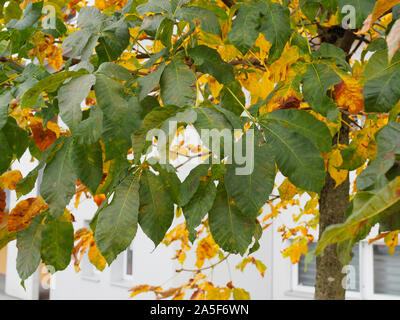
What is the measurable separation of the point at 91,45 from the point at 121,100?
0.18 m

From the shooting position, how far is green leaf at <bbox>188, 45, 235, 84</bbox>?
2.19 feet

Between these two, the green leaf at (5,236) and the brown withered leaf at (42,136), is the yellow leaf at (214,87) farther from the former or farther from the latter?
the green leaf at (5,236)

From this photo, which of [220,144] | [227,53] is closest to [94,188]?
[220,144]

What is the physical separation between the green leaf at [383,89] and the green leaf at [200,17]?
0.75 ft

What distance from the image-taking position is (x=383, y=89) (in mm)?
508

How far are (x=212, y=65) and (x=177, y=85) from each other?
0.38 feet

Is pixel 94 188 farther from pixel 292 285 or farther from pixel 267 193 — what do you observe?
pixel 292 285

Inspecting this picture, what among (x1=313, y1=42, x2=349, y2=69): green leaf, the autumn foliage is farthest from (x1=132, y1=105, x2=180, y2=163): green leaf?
(x1=313, y1=42, x2=349, y2=69): green leaf

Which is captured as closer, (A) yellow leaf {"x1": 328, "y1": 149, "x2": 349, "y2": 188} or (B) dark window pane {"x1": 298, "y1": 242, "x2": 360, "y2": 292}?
(A) yellow leaf {"x1": 328, "y1": 149, "x2": 349, "y2": 188}

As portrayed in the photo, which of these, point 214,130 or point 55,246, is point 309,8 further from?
point 55,246

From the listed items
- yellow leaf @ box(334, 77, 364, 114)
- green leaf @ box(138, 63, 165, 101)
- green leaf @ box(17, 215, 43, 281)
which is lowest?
green leaf @ box(17, 215, 43, 281)

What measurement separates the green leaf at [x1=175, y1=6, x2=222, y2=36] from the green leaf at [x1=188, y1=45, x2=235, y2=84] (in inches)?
1.6

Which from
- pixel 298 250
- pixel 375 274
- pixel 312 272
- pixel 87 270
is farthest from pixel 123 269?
pixel 298 250

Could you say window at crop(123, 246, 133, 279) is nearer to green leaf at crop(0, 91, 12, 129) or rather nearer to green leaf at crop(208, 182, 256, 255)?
green leaf at crop(0, 91, 12, 129)
